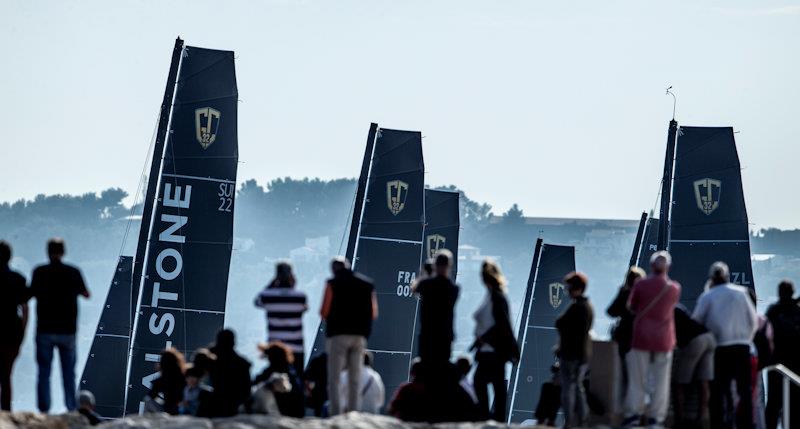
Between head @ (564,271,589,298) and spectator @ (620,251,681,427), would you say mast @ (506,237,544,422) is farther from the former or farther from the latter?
head @ (564,271,589,298)

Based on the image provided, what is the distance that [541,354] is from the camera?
52688 mm

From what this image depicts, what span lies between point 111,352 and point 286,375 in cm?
1900

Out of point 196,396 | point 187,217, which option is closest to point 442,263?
point 196,396

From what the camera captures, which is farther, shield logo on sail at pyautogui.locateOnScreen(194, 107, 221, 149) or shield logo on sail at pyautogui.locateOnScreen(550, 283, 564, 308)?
shield logo on sail at pyautogui.locateOnScreen(550, 283, 564, 308)

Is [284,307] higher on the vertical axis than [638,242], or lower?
lower

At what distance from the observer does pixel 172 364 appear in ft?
59.2

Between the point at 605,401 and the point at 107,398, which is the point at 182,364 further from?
the point at 107,398

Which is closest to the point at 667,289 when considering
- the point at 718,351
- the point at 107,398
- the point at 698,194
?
the point at 718,351

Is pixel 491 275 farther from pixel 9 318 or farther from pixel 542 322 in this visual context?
pixel 542 322

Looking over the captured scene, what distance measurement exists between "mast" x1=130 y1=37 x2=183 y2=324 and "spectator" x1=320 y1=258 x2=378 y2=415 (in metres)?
16.6

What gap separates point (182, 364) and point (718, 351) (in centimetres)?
527

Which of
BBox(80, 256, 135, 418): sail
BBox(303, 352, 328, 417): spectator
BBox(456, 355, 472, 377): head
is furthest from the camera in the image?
BBox(80, 256, 135, 418): sail

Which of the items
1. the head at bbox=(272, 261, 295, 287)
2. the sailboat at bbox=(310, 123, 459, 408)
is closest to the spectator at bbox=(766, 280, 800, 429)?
the head at bbox=(272, 261, 295, 287)

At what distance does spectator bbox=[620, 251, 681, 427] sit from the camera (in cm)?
1745
